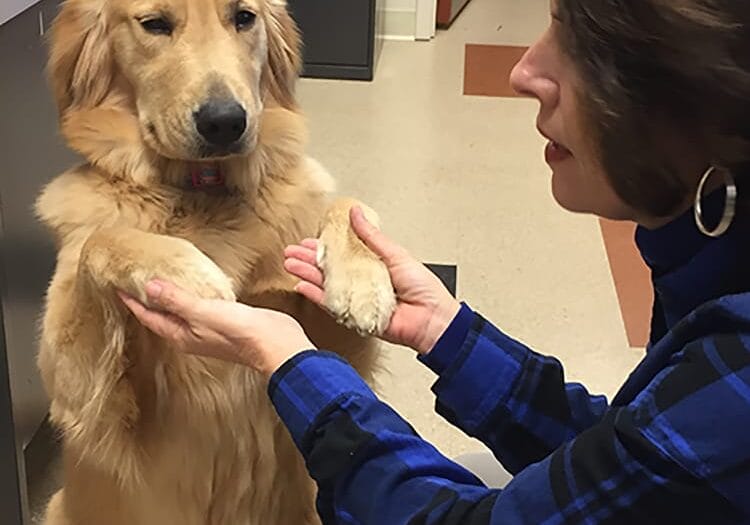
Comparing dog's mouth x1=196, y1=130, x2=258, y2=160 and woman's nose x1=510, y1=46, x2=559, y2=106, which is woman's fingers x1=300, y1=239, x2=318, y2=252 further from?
woman's nose x1=510, y1=46, x2=559, y2=106

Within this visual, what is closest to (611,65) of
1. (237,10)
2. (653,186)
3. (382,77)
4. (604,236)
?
(653,186)

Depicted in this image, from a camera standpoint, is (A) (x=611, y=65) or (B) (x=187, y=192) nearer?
(A) (x=611, y=65)

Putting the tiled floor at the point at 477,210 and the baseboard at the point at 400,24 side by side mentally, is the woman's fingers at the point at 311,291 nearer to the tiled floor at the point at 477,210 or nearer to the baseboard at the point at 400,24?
the tiled floor at the point at 477,210

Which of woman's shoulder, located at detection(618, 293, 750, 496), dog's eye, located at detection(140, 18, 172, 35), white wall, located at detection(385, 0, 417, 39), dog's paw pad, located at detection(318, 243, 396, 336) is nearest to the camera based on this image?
woman's shoulder, located at detection(618, 293, 750, 496)

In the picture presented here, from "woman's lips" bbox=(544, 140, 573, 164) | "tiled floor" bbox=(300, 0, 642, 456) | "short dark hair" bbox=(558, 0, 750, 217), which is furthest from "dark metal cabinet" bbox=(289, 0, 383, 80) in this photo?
"short dark hair" bbox=(558, 0, 750, 217)

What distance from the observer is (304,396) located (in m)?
1.01

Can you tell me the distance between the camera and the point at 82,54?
1454 millimetres

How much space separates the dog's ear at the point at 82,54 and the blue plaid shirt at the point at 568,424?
2.17 ft

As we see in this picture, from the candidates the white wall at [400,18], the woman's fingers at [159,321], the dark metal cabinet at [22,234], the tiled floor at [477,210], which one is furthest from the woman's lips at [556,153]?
the white wall at [400,18]

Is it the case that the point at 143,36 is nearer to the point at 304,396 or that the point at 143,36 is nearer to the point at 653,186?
the point at 304,396

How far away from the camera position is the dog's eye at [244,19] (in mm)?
1488

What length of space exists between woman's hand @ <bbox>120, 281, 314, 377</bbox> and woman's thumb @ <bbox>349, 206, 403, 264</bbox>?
188mm

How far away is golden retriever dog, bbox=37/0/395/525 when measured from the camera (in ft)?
4.38

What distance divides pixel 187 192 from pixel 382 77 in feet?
10.9
